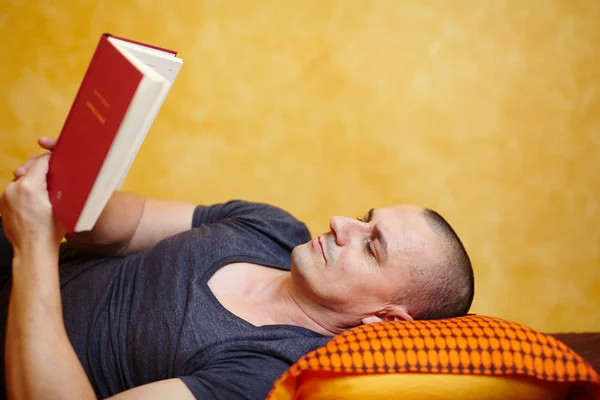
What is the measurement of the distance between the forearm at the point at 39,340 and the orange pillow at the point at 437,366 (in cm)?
31

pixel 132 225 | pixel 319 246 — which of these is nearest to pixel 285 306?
pixel 319 246

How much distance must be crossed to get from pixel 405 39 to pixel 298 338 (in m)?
1.03

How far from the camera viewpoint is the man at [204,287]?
846mm

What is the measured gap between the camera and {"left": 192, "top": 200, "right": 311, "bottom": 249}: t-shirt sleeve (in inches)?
48.9

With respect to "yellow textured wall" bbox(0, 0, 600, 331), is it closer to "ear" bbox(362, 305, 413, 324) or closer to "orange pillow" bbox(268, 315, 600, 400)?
"ear" bbox(362, 305, 413, 324)

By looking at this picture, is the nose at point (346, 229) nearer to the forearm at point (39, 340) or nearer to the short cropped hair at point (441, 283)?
the short cropped hair at point (441, 283)

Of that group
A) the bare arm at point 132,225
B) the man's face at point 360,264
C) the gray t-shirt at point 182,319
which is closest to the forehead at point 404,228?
the man's face at point 360,264

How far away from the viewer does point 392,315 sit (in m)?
1.11

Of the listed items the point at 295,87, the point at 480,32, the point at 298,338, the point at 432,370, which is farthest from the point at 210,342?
the point at 480,32

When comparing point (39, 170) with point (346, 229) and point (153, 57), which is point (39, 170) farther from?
point (346, 229)

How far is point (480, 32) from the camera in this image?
1.65 m

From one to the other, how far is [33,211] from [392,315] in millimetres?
688

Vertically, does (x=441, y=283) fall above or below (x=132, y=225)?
above

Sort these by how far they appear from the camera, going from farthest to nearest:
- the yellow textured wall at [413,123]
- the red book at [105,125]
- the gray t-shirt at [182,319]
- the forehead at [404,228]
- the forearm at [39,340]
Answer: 1. the yellow textured wall at [413,123]
2. the forehead at [404,228]
3. the gray t-shirt at [182,319]
4. the forearm at [39,340]
5. the red book at [105,125]
